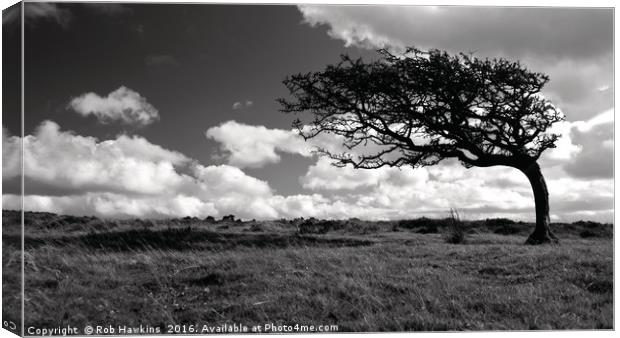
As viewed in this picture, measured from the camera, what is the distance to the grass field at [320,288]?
8086 mm

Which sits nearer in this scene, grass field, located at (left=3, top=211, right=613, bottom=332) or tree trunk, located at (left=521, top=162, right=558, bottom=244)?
grass field, located at (left=3, top=211, right=613, bottom=332)

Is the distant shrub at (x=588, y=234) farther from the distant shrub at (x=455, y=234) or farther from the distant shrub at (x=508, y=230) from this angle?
the distant shrub at (x=455, y=234)

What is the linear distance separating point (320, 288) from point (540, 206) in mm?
11954

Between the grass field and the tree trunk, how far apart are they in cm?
392

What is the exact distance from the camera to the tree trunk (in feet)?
59.2

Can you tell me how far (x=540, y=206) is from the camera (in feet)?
60.4

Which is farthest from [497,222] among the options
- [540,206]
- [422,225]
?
[540,206]

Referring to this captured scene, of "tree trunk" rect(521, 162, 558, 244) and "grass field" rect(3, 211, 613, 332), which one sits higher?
"tree trunk" rect(521, 162, 558, 244)

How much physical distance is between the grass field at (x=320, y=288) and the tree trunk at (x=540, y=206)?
3918 mm

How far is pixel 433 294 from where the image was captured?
9.05 metres

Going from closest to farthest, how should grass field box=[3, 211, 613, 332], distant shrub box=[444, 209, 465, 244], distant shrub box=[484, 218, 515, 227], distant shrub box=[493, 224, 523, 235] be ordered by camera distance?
grass field box=[3, 211, 613, 332], distant shrub box=[444, 209, 465, 244], distant shrub box=[493, 224, 523, 235], distant shrub box=[484, 218, 515, 227]

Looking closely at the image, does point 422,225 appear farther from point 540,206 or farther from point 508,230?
point 540,206

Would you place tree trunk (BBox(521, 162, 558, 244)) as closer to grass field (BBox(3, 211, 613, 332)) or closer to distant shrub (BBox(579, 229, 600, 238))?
grass field (BBox(3, 211, 613, 332))

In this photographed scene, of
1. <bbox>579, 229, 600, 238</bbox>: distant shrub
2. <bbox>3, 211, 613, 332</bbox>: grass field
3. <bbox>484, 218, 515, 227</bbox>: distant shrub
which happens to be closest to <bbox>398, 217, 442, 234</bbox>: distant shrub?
<bbox>484, 218, 515, 227</bbox>: distant shrub
